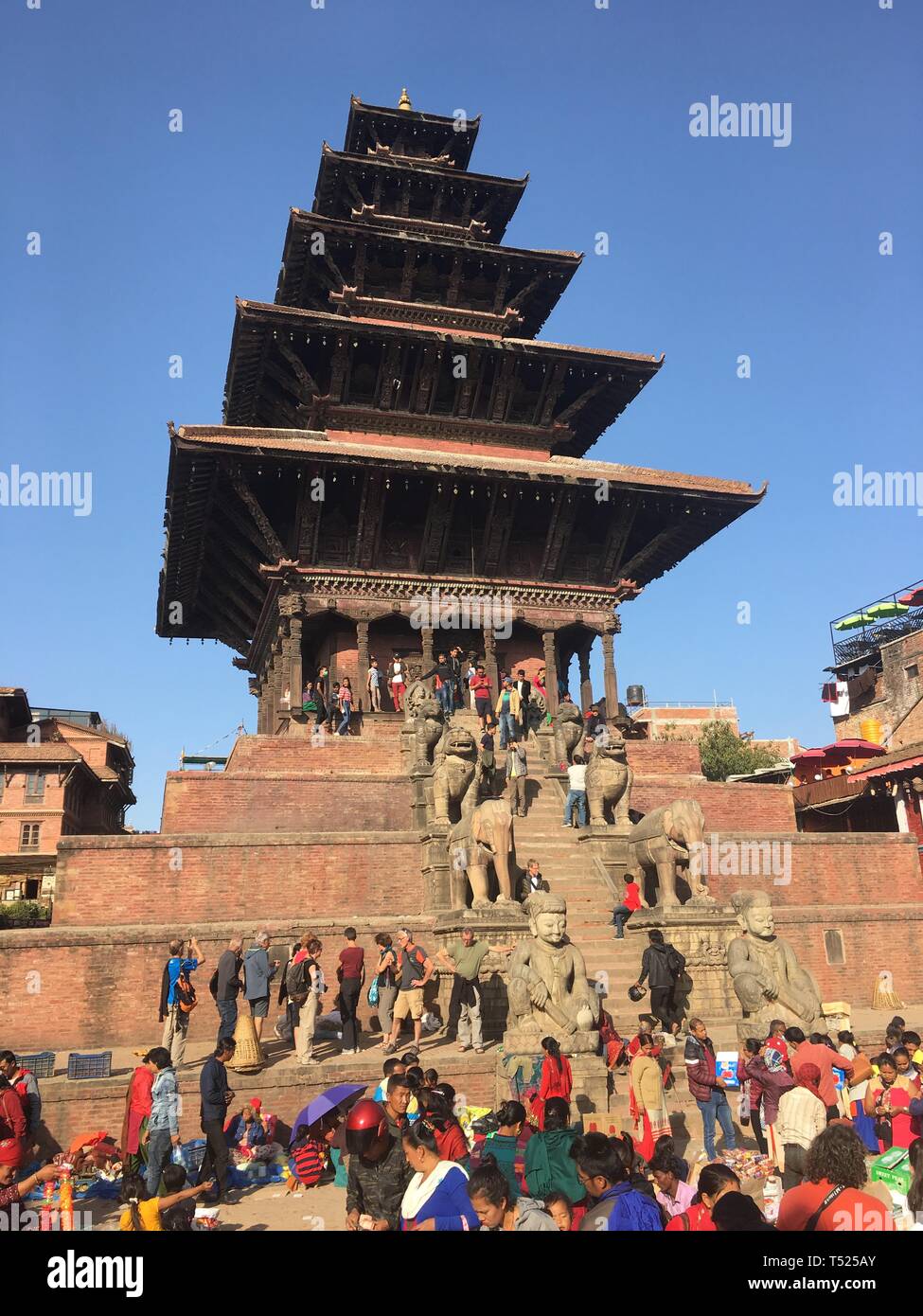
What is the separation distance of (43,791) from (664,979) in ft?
128

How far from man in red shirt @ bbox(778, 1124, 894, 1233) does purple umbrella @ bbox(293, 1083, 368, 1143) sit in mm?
5541

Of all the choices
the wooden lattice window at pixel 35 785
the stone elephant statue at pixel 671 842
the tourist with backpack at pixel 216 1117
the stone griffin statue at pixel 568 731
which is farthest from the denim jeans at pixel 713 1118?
the wooden lattice window at pixel 35 785

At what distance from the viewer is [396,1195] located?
5.43 metres

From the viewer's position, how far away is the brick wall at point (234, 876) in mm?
15750

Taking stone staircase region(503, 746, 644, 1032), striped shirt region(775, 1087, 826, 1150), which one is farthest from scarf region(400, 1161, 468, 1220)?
stone staircase region(503, 746, 644, 1032)

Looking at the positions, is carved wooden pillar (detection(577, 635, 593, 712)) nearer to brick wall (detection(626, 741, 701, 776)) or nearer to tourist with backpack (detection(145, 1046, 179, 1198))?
brick wall (detection(626, 741, 701, 776))

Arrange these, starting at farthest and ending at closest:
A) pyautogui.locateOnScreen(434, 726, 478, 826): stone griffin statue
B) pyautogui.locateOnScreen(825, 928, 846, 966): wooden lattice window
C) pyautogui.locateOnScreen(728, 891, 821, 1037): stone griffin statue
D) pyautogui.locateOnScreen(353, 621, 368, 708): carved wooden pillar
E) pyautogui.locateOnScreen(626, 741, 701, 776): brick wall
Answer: pyautogui.locateOnScreen(353, 621, 368, 708): carved wooden pillar
pyautogui.locateOnScreen(626, 741, 701, 776): brick wall
pyautogui.locateOnScreen(825, 928, 846, 966): wooden lattice window
pyautogui.locateOnScreen(434, 726, 478, 826): stone griffin statue
pyautogui.locateOnScreen(728, 891, 821, 1037): stone griffin statue

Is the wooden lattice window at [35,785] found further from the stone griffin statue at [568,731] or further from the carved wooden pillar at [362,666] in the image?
the stone griffin statue at [568,731]

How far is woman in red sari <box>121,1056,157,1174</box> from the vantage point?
8.42 meters

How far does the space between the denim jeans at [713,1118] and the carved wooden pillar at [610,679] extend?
16521 millimetres

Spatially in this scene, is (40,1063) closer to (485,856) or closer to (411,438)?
(485,856)

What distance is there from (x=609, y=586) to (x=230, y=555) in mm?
11348

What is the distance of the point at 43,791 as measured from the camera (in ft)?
146

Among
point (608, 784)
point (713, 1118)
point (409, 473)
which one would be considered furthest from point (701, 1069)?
point (409, 473)
